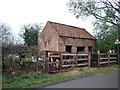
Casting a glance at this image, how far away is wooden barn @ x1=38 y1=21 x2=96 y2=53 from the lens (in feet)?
59.6

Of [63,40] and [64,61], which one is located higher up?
[63,40]

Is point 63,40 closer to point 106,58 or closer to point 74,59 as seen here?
point 106,58

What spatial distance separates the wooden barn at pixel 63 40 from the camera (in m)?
18.2

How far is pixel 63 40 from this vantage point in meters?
18.2

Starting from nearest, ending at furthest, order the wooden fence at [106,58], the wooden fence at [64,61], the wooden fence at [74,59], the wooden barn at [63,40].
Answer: the wooden fence at [64,61], the wooden fence at [74,59], the wooden fence at [106,58], the wooden barn at [63,40]

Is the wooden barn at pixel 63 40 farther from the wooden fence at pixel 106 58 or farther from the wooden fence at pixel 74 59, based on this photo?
the wooden fence at pixel 106 58

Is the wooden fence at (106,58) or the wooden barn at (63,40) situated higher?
the wooden barn at (63,40)

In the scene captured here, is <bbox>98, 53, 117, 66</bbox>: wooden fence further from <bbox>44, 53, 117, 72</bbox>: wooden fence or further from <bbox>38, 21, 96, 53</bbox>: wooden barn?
<bbox>38, 21, 96, 53</bbox>: wooden barn

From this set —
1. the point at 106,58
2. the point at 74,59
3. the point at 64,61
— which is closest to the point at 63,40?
the point at 106,58

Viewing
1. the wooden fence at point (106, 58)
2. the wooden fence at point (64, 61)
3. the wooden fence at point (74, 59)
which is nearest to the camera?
the wooden fence at point (64, 61)

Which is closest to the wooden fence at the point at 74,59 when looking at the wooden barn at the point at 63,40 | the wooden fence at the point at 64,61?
the wooden fence at the point at 64,61

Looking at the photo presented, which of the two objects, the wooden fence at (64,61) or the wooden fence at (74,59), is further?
the wooden fence at (74,59)

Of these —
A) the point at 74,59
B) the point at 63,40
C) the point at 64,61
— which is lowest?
the point at 64,61

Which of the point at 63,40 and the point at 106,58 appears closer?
the point at 106,58
